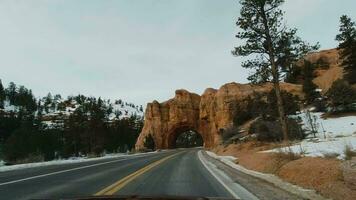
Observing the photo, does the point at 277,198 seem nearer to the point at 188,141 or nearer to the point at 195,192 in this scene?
the point at 195,192

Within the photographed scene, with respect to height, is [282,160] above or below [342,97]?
below

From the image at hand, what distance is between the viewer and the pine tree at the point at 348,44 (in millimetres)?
63906

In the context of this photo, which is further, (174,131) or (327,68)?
(174,131)

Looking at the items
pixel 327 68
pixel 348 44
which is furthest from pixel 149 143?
pixel 348 44

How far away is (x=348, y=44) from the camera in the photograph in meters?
65.3

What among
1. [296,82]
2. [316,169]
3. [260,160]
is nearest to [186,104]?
[296,82]

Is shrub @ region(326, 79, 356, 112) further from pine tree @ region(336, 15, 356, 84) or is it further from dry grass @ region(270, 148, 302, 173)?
dry grass @ region(270, 148, 302, 173)

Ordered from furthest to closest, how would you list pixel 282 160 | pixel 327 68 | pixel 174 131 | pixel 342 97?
pixel 174 131
pixel 327 68
pixel 342 97
pixel 282 160

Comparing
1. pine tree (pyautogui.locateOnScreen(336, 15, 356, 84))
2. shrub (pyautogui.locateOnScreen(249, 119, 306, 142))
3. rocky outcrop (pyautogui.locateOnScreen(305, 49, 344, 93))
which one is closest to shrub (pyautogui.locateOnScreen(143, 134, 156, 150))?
rocky outcrop (pyautogui.locateOnScreen(305, 49, 344, 93))

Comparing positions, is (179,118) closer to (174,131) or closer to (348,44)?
(174,131)

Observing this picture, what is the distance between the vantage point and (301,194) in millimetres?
10055

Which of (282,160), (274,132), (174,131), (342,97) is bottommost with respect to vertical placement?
(282,160)

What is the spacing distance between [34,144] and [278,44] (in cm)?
5997

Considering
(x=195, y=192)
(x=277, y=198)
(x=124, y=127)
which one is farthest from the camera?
(x=124, y=127)
